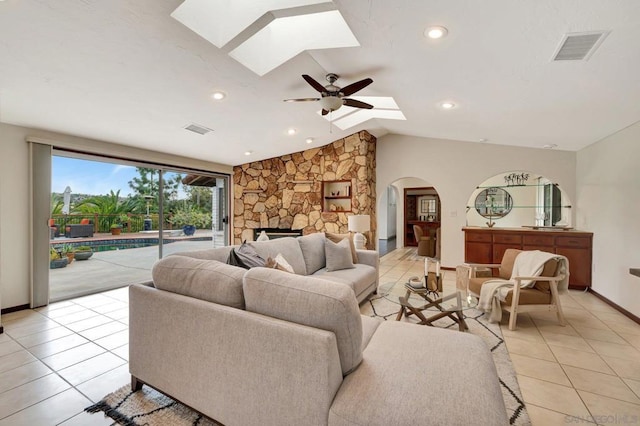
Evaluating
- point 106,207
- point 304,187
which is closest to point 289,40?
point 304,187

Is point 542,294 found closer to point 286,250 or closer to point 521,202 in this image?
point 286,250

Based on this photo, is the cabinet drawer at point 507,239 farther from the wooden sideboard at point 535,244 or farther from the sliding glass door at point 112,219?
the sliding glass door at point 112,219

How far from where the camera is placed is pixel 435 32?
2115 millimetres

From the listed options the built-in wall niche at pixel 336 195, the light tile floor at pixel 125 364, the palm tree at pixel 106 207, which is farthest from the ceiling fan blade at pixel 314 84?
the palm tree at pixel 106 207

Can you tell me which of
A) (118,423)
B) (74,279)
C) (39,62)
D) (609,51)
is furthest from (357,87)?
(74,279)

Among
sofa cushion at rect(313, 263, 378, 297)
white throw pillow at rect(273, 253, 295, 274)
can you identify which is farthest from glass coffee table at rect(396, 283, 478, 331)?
white throw pillow at rect(273, 253, 295, 274)

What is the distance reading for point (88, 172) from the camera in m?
4.35

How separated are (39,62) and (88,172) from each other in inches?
97.0

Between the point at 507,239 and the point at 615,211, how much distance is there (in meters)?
1.54

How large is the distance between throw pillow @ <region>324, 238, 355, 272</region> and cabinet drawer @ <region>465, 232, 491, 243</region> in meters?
2.91

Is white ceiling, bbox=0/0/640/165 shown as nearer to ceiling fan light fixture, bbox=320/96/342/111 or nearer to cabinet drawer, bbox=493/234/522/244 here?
ceiling fan light fixture, bbox=320/96/342/111

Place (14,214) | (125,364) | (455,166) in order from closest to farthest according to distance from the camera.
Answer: (125,364) < (14,214) < (455,166)

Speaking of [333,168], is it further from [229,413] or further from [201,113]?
[229,413]

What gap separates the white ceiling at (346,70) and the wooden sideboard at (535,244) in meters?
1.52
